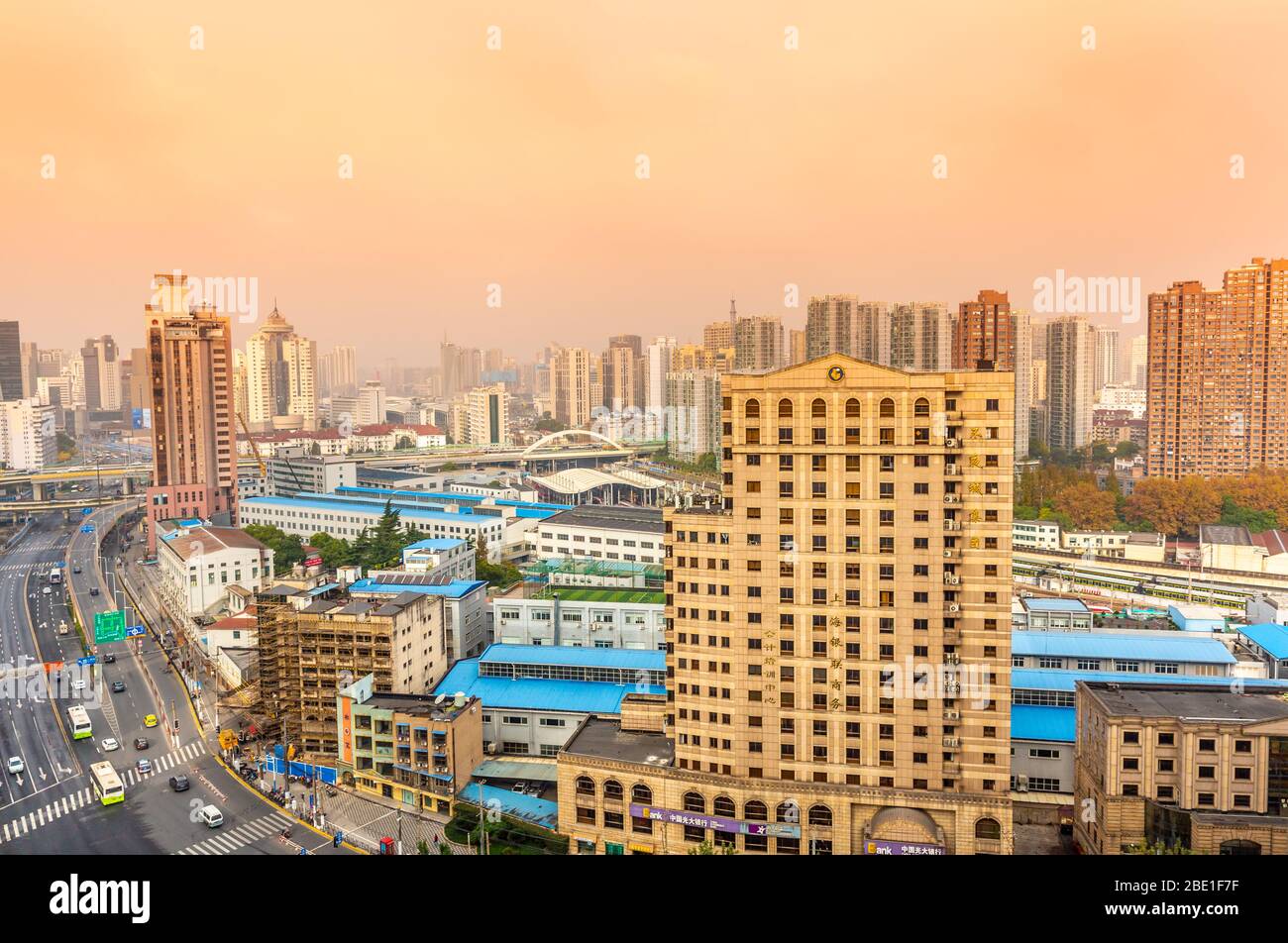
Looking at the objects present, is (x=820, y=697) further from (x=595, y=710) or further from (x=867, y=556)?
(x=595, y=710)

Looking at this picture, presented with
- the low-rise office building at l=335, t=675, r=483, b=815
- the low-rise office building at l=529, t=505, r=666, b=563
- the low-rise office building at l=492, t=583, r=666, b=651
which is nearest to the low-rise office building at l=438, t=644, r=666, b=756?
the low-rise office building at l=335, t=675, r=483, b=815

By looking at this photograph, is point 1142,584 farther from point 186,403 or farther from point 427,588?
point 186,403

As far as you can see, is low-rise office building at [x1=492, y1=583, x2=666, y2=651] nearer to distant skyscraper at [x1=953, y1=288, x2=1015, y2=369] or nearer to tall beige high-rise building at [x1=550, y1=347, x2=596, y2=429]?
distant skyscraper at [x1=953, y1=288, x2=1015, y2=369]

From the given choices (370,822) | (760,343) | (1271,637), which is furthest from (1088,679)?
(760,343)

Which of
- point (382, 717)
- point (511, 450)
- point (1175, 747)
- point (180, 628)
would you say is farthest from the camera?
point (511, 450)

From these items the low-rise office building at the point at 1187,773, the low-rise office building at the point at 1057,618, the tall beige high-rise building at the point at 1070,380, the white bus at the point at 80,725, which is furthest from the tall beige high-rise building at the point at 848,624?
the tall beige high-rise building at the point at 1070,380
